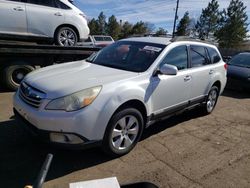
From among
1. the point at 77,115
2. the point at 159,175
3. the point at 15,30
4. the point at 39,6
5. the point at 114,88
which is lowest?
the point at 159,175

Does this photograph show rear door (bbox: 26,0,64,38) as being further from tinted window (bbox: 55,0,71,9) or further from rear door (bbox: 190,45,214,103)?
rear door (bbox: 190,45,214,103)

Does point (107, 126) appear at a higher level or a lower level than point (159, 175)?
higher

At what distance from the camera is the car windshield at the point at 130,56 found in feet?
14.7

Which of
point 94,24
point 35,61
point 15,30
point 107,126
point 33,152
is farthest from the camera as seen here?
point 94,24

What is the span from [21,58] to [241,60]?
8.21 metres

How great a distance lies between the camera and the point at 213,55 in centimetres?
632

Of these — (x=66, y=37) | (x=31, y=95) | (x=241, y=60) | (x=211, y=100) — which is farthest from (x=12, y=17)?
(x=241, y=60)

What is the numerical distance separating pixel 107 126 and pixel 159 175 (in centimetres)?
96

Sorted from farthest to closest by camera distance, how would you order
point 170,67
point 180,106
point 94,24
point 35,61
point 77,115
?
point 94,24, point 35,61, point 180,106, point 170,67, point 77,115

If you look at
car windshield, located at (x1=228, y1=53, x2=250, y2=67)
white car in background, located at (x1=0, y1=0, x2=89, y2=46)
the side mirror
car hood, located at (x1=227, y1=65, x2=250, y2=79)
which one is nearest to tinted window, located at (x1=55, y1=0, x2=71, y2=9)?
white car in background, located at (x1=0, y1=0, x2=89, y2=46)

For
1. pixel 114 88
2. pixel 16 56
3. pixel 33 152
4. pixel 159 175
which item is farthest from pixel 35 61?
pixel 159 175

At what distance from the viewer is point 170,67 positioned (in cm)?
431

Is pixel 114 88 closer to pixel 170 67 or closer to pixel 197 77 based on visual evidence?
pixel 170 67

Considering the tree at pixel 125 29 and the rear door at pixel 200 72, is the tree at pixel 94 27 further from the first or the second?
the rear door at pixel 200 72
